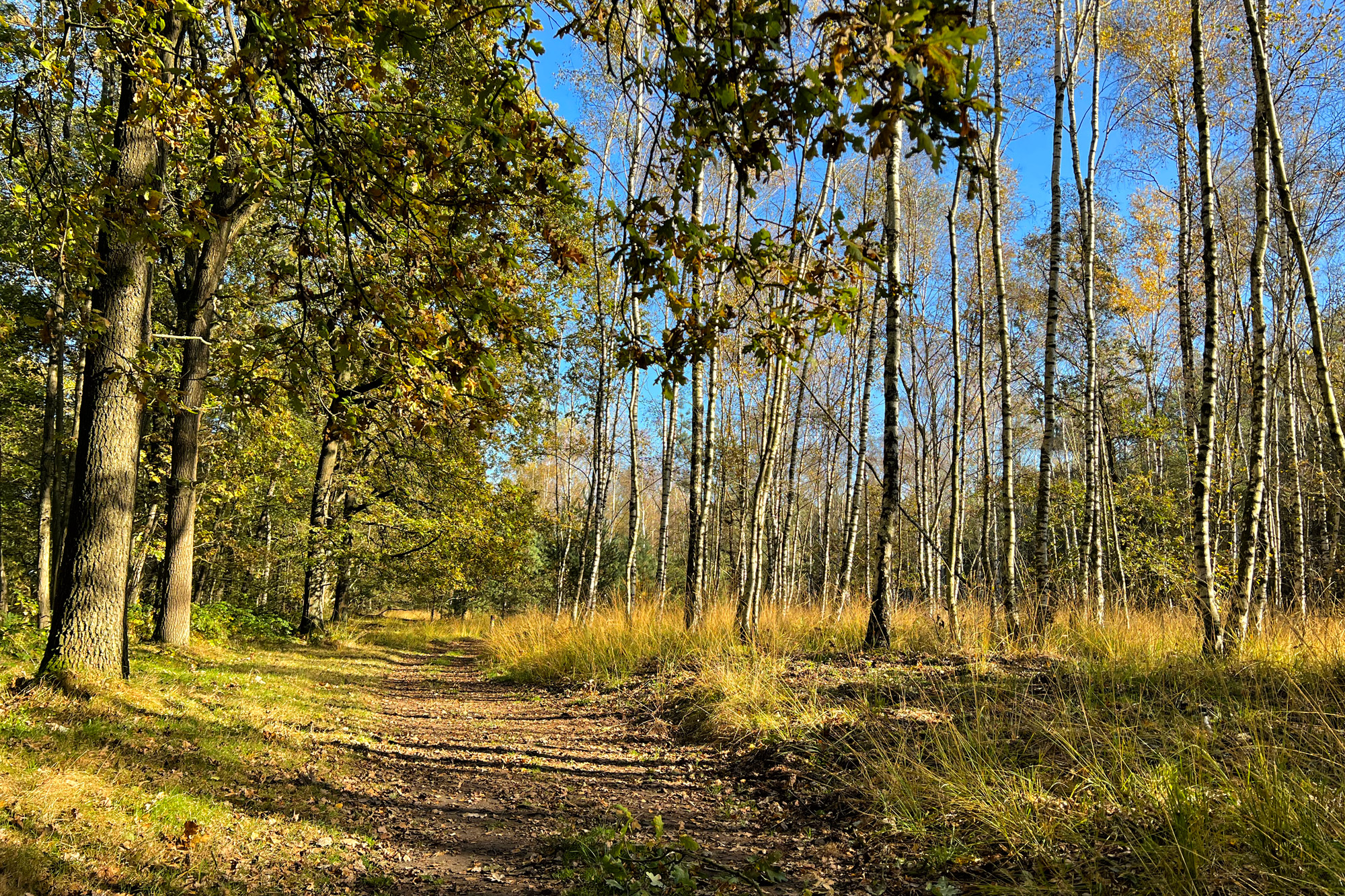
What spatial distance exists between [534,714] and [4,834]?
492cm

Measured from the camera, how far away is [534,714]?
287 inches

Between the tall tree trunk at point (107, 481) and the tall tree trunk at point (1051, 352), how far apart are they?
363 inches

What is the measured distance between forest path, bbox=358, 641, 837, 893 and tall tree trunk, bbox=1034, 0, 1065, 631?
5151 millimetres

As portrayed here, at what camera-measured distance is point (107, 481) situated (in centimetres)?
545

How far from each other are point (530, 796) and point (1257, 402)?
6649mm

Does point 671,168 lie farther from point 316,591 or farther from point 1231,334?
point 1231,334

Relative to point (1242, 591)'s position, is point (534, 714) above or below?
below

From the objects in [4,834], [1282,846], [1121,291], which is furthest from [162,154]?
[1121,291]

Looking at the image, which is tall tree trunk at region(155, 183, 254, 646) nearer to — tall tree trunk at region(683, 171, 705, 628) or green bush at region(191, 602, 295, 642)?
green bush at region(191, 602, 295, 642)

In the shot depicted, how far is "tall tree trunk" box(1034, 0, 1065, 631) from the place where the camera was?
26.1 ft

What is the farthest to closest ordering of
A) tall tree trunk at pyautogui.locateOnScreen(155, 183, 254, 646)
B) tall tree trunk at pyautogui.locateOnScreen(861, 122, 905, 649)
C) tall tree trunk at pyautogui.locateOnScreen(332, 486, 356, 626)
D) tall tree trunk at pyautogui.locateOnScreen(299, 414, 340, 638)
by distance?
tall tree trunk at pyautogui.locateOnScreen(332, 486, 356, 626)
tall tree trunk at pyautogui.locateOnScreen(299, 414, 340, 638)
tall tree trunk at pyautogui.locateOnScreen(155, 183, 254, 646)
tall tree trunk at pyautogui.locateOnScreen(861, 122, 905, 649)

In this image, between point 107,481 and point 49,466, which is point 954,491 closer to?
point 107,481

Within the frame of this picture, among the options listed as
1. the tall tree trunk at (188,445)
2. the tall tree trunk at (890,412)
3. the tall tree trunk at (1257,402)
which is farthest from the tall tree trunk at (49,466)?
the tall tree trunk at (1257,402)

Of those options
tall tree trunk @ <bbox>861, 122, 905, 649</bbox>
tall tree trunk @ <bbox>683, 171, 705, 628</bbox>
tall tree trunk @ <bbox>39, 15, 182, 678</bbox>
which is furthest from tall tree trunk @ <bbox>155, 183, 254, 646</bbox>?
tall tree trunk @ <bbox>861, 122, 905, 649</bbox>
